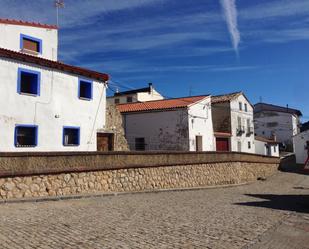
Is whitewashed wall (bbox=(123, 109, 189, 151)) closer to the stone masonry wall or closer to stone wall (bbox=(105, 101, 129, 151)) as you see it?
the stone masonry wall

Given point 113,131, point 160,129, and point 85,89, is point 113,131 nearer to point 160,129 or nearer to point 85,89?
point 85,89

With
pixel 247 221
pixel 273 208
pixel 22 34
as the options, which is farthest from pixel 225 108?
pixel 247 221

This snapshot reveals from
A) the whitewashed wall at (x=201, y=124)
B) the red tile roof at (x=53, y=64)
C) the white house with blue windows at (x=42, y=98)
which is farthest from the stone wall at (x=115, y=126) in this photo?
the whitewashed wall at (x=201, y=124)

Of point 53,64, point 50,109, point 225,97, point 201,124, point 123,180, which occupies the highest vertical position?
point 225,97

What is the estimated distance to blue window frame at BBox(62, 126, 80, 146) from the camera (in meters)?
20.5

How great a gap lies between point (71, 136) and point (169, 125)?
1190 centimetres

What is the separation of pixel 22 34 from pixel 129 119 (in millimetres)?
12753

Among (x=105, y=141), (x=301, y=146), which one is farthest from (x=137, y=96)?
(x=105, y=141)

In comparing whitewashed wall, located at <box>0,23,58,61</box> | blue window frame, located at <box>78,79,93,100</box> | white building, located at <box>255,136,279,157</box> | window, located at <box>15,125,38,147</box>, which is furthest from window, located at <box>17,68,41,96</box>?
white building, located at <box>255,136,279,157</box>

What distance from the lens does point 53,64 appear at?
20.0 m

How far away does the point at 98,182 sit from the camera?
16.3 m

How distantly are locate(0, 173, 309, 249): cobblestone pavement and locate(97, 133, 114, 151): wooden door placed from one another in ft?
30.4

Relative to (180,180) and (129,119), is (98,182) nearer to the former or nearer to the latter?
(180,180)

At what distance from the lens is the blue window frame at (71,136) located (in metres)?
20.5
